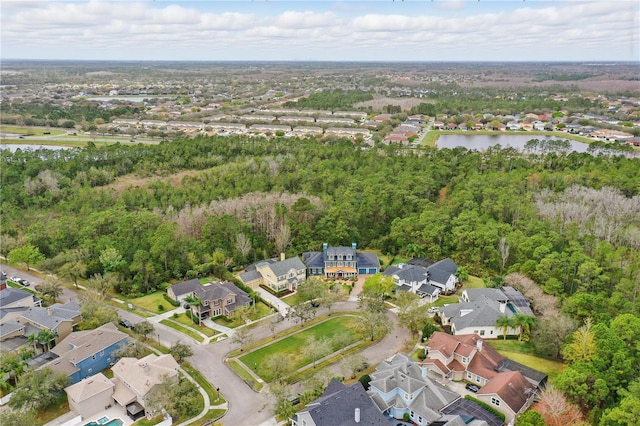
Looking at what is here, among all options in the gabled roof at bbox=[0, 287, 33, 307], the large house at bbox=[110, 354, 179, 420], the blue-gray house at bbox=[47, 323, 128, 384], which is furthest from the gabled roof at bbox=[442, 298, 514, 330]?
the gabled roof at bbox=[0, 287, 33, 307]

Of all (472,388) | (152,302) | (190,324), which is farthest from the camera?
(152,302)

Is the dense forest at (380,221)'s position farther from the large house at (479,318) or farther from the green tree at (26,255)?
the large house at (479,318)

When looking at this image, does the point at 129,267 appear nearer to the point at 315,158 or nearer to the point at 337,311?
the point at 337,311

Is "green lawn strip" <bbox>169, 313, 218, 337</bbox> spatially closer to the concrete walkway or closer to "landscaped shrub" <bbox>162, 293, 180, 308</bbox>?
"landscaped shrub" <bbox>162, 293, 180, 308</bbox>

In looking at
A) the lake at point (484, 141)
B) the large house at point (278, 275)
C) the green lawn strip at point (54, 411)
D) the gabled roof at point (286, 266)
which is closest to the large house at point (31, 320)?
the green lawn strip at point (54, 411)

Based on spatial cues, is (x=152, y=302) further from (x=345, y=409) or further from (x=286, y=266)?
(x=345, y=409)

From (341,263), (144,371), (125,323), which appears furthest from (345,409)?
(341,263)

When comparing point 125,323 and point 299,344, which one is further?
point 125,323

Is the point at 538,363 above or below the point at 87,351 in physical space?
below
